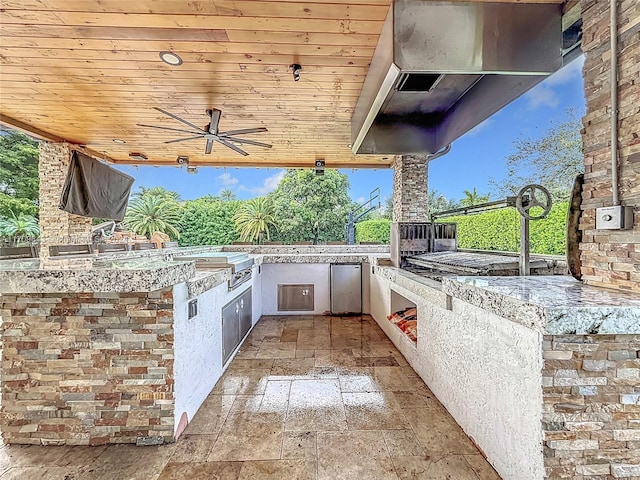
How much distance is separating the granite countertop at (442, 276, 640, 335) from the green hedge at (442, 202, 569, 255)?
1117mm

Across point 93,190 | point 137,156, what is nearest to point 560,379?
point 93,190

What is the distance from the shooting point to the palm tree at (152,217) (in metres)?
10.7

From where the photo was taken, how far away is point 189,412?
1.95m

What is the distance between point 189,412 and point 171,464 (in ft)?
1.19

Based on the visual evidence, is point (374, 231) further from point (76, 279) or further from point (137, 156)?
point (76, 279)

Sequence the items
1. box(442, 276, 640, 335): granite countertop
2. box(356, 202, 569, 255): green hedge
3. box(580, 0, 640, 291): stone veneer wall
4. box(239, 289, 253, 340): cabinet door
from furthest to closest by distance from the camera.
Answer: box(239, 289, 253, 340): cabinet door < box(356, 202, 569, 255): green hedge < box(580, 0, 640, 291): stone veneer wall < box(442, 276, 640, 335): granite countertop

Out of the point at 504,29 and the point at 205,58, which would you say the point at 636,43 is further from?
the point at 205,58

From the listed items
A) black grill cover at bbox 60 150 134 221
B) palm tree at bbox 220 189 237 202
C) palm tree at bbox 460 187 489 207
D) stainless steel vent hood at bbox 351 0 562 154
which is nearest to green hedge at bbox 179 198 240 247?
palm tree at bbox 220 189 237 202

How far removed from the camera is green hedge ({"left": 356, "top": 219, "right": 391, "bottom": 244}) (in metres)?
8.13

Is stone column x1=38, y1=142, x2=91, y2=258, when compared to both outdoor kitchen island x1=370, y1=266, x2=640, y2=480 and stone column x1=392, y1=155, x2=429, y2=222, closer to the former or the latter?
stone column x1=392, y1=155, x2=429, y2=222

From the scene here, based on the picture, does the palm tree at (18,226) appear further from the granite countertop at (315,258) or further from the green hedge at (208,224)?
the granite countertop at (315,258)

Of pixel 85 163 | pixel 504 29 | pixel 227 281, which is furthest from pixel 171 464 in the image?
pixel 85 163

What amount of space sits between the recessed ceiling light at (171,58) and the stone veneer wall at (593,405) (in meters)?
2.96

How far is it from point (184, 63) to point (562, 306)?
297 centimetres
